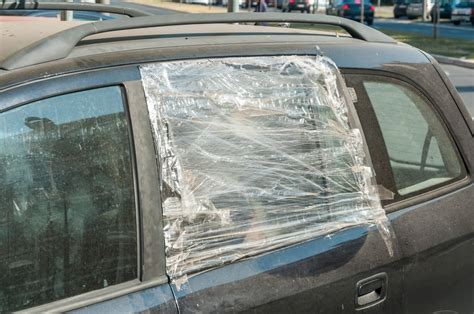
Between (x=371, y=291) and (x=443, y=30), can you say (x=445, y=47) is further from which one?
(x=371, y=291)

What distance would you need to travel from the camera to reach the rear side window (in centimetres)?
156

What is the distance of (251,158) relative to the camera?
6.58 feet

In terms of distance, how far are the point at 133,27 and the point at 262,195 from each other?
0.66 metres

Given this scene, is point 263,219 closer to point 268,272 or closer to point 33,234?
point 268,272

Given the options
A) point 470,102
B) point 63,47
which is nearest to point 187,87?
point 63,47

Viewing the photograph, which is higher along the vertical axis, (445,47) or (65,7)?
(65,7)

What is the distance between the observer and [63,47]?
69.6 inches

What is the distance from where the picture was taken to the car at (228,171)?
162 centimetres

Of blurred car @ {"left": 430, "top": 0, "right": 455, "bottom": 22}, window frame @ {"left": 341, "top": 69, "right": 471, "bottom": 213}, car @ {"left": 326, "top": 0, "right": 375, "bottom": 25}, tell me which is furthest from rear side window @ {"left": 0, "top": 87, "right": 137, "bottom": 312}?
blurred car @ {"left": 430, "top": 0, "right": 455, "bottom": 22}

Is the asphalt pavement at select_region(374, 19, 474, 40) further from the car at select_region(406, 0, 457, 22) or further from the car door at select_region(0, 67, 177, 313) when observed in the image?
the car door at select_region(0, 67, 177, 313)

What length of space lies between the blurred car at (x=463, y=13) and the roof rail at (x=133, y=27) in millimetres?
41171

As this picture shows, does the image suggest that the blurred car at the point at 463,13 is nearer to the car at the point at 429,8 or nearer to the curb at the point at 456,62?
the car at the point at 429,8

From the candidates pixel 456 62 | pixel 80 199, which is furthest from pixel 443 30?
pixel 80 199

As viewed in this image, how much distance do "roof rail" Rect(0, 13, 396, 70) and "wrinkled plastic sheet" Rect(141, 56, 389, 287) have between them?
20 centimetres
